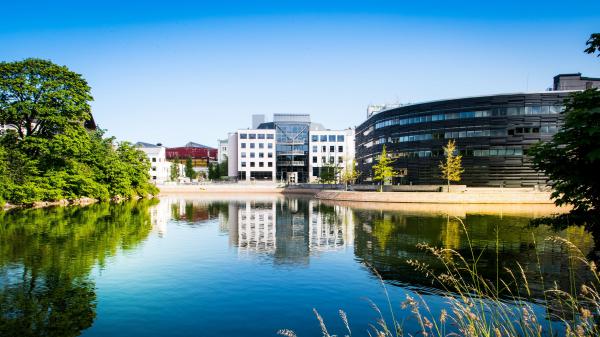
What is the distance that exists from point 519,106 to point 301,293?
282 ft

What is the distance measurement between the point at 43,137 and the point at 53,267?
49.3 meters

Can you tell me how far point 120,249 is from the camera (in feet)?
93.2

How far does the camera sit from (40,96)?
A: 61500 millimetres

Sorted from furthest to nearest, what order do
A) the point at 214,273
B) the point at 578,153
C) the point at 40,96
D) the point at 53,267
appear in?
the point at 40,96 < the point at 214,273 < the point at 53,267 < the point at 578,153

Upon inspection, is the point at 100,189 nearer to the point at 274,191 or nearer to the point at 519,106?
the point at 274,191

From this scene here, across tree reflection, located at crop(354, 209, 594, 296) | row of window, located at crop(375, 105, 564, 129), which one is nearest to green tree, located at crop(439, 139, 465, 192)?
row of window, located at crop(375, 105, 564, 129)

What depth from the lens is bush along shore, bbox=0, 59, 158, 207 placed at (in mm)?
57875

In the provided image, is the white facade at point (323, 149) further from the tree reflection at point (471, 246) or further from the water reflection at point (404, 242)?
the tree reflection at point (471, 246)

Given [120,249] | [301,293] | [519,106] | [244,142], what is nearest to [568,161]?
[301,293]

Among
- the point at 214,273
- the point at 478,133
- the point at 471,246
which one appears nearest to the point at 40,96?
the point at 214,273

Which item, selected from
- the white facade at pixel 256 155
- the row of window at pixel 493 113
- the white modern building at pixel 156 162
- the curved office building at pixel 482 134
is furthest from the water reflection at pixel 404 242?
the white modern building at pixel 156 162

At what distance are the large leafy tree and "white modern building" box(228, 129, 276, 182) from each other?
10135 centimetres

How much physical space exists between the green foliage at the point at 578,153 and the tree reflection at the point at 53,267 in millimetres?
19077

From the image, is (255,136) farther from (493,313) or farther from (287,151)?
(493,313)
